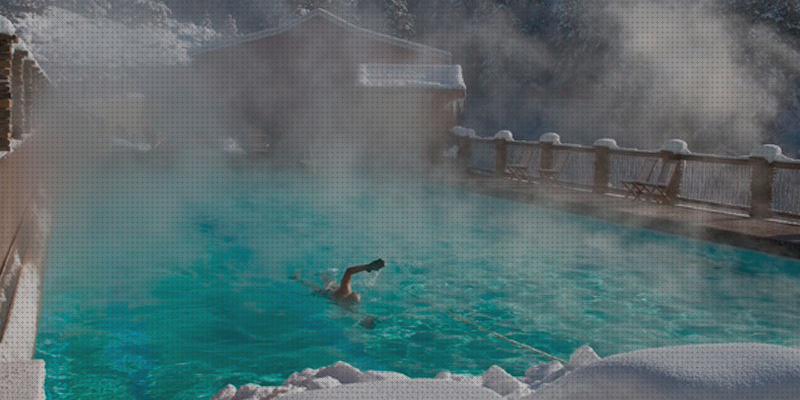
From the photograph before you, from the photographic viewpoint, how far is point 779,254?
31.7ft

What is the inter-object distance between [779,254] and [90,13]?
71130mm

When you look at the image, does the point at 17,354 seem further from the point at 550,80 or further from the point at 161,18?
the point at 161,18

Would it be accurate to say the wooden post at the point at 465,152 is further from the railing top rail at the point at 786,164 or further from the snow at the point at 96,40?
the snow at the point at 96,40

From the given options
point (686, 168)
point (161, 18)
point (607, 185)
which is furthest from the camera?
point (161, 18)

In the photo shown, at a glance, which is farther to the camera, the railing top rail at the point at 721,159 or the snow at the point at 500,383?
the railing top rail at the point at 721,159

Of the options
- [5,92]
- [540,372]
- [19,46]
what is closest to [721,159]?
[540,372]

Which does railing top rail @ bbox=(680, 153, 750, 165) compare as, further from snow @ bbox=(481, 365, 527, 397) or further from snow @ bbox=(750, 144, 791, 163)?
snow @ bbox=(481, 365, 527, 397)

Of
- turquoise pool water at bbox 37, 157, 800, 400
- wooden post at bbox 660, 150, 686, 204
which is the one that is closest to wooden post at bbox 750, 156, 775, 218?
turquoise pool water at bbox 37, 157, 800, 400

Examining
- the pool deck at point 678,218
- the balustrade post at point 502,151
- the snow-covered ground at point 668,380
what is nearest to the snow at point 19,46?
the snow-covered ground at point 668,380

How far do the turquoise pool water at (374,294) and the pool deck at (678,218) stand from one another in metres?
0.18

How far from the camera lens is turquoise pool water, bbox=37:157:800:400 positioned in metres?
7.20

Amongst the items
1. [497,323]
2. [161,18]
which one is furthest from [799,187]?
[161,18]

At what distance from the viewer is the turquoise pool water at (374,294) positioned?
7203 mm

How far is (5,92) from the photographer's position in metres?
6.72
